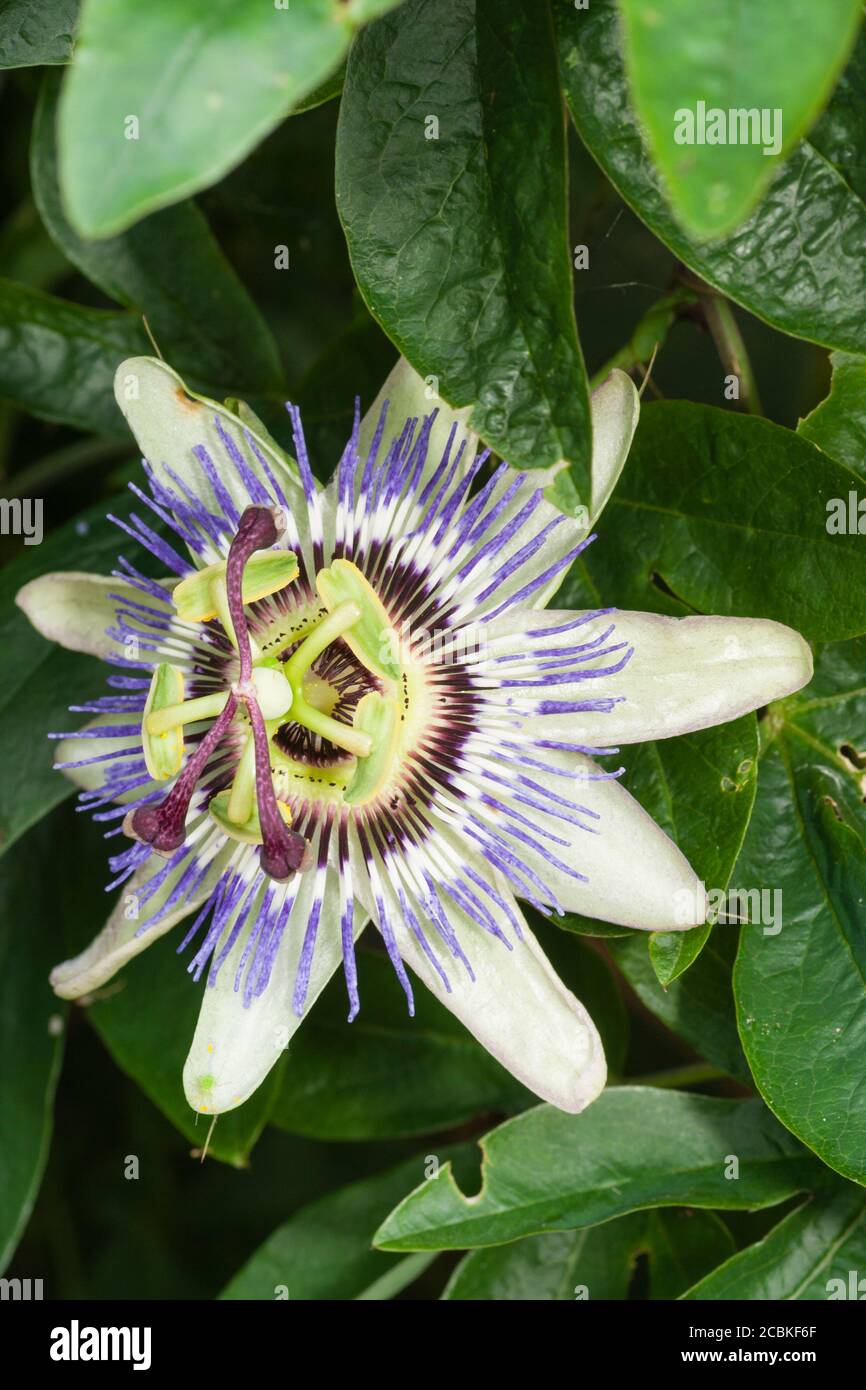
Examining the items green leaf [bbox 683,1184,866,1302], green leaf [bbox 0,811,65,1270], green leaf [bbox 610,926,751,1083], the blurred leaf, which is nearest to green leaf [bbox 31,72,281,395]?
the blurred leaf

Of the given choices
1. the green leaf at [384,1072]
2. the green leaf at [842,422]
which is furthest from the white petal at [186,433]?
the green leaf at [384,1072]

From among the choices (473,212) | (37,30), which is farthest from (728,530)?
(37,30)

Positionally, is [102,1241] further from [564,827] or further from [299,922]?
[564,827]

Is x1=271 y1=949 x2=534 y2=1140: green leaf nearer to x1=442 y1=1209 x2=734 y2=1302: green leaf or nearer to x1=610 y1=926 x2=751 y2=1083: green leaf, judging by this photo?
x1=442 y1=1209 x2=734 y2=1302: green leaf

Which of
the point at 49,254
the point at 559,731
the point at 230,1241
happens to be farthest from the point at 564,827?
the point at 230,1241

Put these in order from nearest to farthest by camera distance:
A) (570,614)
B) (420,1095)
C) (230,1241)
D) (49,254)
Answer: (570,614) → (420,1095) → (49,254) → (230,1241)
